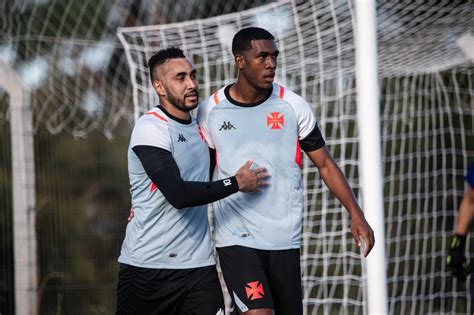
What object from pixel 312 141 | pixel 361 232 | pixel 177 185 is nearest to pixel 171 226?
pixel 177 185

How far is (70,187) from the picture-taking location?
990 cm

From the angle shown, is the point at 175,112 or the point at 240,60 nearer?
the point at 175,112

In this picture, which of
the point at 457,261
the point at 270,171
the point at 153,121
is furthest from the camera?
the point at 457,261

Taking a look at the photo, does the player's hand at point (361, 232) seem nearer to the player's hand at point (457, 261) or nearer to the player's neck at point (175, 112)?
the player's neck at point (175, 112)

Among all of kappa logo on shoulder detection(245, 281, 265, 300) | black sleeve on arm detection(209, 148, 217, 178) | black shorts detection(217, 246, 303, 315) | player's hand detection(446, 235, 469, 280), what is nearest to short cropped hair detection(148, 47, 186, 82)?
black sleeve on arm detection(209, 148, 217, 178)

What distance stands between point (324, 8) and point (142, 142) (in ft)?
13.1

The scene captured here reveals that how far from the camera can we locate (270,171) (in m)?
4.95

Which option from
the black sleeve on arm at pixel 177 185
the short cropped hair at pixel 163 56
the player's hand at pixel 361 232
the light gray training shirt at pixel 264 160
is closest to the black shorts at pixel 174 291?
the light gray training shirt at pixel 264 160

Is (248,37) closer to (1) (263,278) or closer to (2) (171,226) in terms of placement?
(2) (171,226)

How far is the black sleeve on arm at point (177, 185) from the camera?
15.2 ft

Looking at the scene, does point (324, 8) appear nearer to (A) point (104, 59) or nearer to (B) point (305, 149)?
(B) point (305, 149)

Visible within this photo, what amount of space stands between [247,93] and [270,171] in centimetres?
46

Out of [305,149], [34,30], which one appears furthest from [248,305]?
[34,30]

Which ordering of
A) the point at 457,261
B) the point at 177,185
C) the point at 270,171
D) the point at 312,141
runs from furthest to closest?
the point at 457,261 < the point at 312,141 < the point at 270,171 < the point at 177,185
